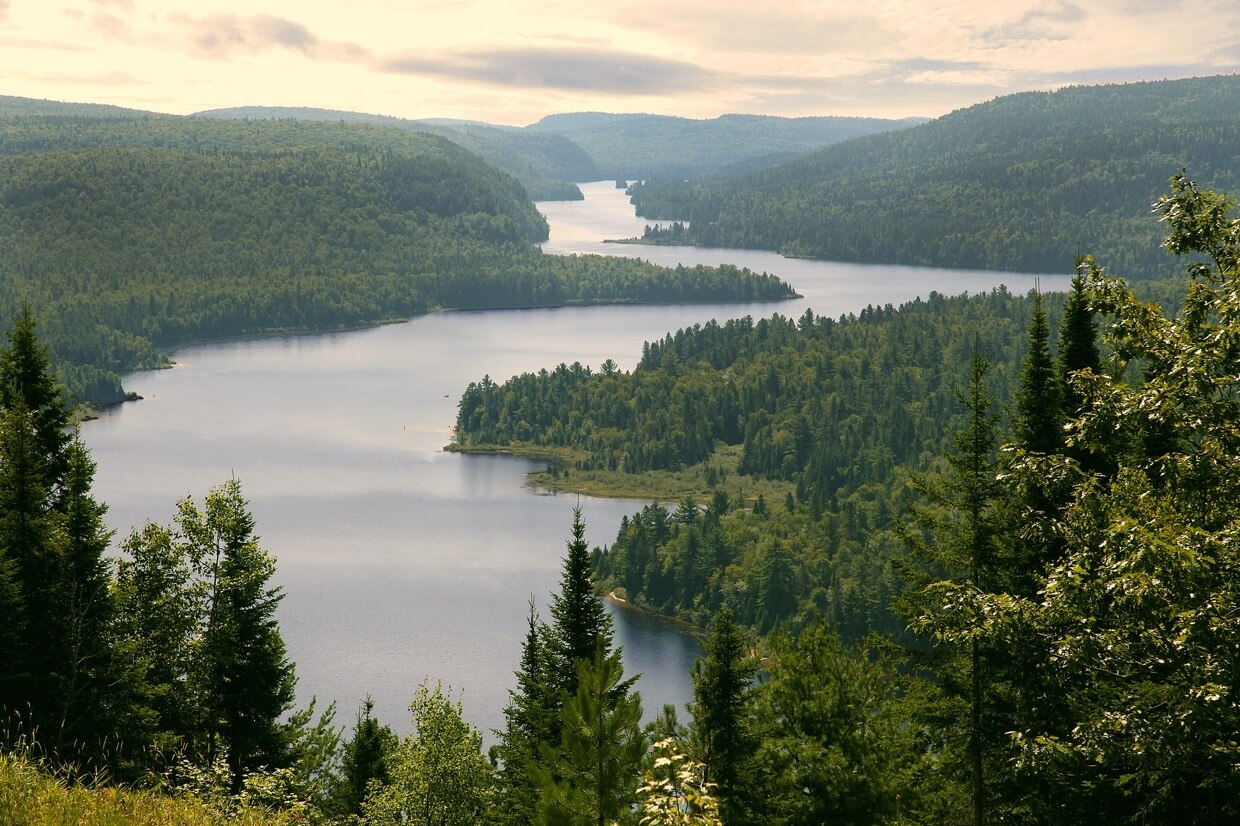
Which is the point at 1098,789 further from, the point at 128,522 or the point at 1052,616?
the point at 128,522

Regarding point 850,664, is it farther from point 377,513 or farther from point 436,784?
point 377,513

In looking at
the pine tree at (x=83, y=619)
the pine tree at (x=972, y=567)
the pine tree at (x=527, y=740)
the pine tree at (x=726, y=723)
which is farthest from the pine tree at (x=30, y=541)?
the pine tree at (x=972, y=567)

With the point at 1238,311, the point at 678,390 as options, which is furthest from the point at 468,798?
the point at 678,390

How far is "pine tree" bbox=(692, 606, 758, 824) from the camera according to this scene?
22016 millimetres

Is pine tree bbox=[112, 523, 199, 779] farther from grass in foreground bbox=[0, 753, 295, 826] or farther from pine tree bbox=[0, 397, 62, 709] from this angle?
grass in foreground bbox=[0, 753, 295, 826]

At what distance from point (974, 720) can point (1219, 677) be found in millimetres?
6870

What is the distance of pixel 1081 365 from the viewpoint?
24156 millimetres

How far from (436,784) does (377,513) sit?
86117 mm

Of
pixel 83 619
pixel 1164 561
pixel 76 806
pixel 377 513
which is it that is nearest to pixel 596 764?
Answer: pixel 76 806

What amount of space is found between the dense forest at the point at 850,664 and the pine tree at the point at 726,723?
0.06m

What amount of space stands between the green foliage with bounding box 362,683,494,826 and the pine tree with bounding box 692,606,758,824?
5.48 m

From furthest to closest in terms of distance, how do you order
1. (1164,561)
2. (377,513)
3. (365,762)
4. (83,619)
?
(377,513) < (365,762) < (83,619) < (1164,561)

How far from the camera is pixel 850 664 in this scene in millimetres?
25422

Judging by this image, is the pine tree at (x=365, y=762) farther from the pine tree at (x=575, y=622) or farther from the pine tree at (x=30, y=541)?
the pine tree at (x=30, y=541)
